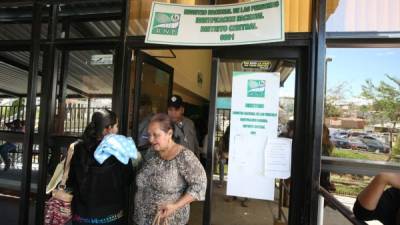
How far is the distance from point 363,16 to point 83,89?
3021 mm

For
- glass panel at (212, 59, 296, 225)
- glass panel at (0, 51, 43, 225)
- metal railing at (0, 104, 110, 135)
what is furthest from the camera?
glass panel at (0, 51, 43, 225)

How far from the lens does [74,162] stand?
2426 mm

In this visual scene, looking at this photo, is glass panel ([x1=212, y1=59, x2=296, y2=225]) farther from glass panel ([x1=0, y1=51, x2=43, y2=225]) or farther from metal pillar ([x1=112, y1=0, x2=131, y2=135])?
glass panel ([x1=0, y1=51, x2=43, y2=225])

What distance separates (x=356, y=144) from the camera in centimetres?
327

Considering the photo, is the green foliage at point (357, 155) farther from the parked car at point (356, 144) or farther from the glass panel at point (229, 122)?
the glass panel at point (229, 122)

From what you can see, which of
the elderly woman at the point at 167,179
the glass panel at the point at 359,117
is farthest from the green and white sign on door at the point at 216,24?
the elderly woman at the point at 167,179

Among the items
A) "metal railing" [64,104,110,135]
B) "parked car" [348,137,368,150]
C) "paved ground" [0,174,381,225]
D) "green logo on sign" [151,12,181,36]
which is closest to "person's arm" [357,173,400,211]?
"paved ground" [0,174,381,225]

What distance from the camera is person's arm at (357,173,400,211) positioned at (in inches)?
56.6

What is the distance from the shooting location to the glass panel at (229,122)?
3371 millimetres

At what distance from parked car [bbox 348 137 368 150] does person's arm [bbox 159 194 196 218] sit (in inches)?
66.9

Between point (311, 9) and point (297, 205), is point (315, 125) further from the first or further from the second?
point (311, 9)

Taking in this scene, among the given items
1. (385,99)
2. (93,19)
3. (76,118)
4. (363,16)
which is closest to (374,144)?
(385,99)

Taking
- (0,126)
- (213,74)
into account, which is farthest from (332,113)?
(0,126)

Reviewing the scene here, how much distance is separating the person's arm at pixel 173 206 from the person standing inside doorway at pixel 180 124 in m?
1.63
